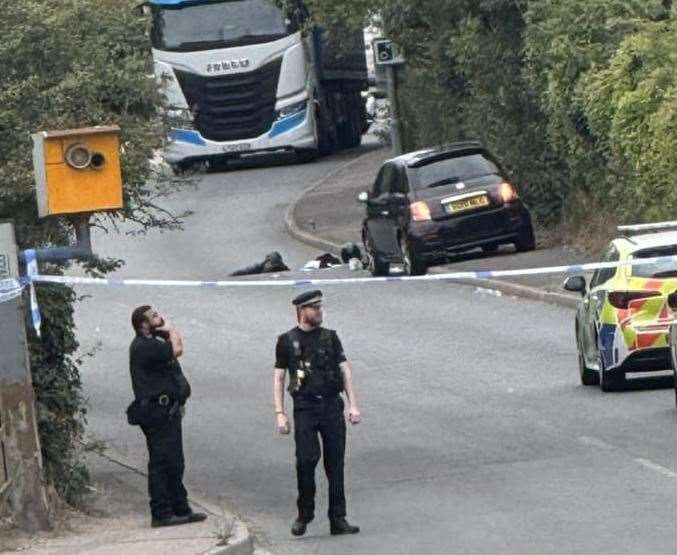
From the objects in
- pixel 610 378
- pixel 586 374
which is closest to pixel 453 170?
pixel 586 374

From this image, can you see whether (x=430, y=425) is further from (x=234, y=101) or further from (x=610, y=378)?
(x=234, y=101)

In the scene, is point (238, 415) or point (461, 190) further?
point (461, 190)

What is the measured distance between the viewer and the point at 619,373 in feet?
62.5

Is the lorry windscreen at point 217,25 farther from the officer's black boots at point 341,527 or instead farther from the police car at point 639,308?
the officer's black boots at point 341,527

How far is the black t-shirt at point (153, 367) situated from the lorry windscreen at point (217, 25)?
31967 mm

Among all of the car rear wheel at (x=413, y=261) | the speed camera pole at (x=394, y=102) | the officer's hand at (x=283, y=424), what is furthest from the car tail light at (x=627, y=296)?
Answer: the speed camera pole at (x=394, y=102)

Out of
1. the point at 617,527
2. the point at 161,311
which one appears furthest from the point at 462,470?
the point at 161,311

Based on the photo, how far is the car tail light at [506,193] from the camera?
102 ft

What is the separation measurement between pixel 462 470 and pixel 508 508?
1.87 metres

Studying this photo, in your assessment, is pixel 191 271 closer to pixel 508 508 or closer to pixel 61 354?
pixel 61 354

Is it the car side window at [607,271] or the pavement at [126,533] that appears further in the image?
the car side window at [607,271]

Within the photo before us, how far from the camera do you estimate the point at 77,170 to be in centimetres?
1424

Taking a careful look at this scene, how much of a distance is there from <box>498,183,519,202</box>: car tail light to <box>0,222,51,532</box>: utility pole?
17268 mm

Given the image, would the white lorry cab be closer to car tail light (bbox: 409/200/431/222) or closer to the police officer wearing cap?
car tail light (bbox: 409/200/431/222)
